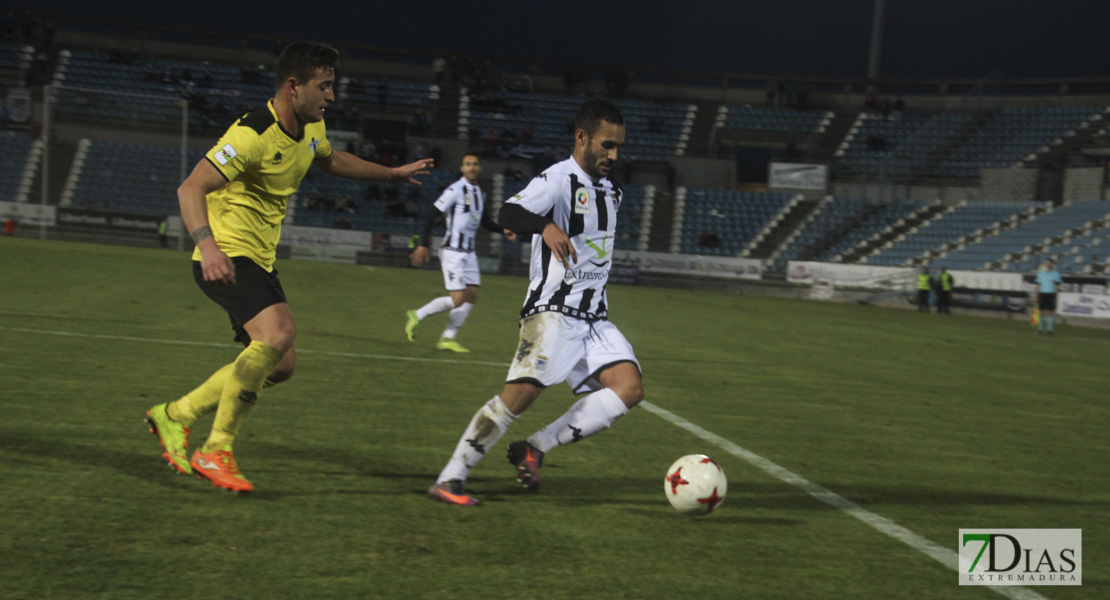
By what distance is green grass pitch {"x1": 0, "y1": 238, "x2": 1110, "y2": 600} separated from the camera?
3.67m

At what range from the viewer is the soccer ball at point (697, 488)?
4664 mm

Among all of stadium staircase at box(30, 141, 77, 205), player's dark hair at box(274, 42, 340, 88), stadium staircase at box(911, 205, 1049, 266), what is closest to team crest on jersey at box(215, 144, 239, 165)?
player's dark hair at box(274, 42, 340, 88)

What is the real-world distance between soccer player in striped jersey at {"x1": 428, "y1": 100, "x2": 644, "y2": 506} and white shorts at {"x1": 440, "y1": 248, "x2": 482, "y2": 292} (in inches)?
268

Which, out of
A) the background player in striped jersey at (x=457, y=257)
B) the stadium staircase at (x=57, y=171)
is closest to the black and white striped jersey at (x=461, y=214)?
the background player in striped jersey at (x=457, y=257)

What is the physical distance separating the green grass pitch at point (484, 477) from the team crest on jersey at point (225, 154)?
162 cm

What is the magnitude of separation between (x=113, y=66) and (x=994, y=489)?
158 feet

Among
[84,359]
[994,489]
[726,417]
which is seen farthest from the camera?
[84,359]

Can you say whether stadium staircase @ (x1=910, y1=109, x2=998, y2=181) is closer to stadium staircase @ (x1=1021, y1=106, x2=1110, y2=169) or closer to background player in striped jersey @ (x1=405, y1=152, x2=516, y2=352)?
stadium staircase @ (x1=1021, y1=106, x2=1110, y2=169)

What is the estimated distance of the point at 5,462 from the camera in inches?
189

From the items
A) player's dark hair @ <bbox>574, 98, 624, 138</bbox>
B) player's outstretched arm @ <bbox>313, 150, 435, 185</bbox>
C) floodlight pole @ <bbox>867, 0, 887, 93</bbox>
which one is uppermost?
floodlight pole @ <bbox>867, 0, 887, 93</bbox>

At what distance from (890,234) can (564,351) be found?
36.5m

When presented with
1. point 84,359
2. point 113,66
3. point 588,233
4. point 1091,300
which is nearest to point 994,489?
point 588,233

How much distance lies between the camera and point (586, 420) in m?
5.00

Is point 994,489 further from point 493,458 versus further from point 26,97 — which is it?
point 26,97
